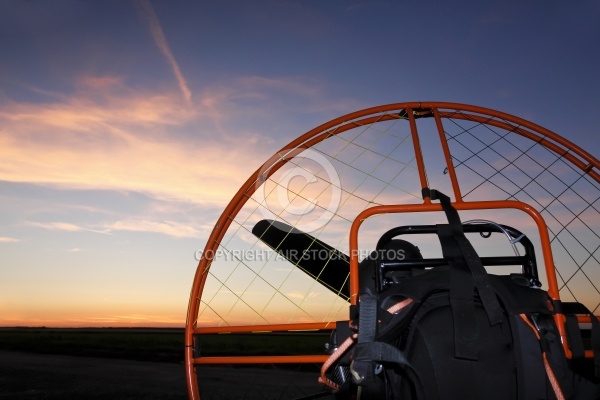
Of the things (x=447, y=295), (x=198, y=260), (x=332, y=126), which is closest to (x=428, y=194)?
(x=332, y=126)

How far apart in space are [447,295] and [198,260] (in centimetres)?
238

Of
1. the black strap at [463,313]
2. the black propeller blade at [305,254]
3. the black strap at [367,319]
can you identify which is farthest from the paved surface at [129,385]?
the black strap at [463,313]

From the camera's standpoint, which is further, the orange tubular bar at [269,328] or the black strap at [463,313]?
the orange tubular bar at [269,328]

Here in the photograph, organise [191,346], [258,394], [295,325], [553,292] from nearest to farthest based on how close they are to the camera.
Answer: [553,292] < [295,325] < [191,346] < [258,394]

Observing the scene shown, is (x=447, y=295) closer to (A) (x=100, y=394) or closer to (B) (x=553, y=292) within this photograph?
(B) (x=553, y=292)

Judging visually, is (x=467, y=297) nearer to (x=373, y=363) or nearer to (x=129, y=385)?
(x=373, y=363)

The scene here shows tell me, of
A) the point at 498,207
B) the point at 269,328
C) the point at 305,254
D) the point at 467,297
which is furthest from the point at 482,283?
the point at 305,254

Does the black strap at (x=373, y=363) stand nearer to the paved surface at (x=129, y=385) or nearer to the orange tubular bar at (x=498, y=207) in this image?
the orange tubular bar at (x=498, y=207)

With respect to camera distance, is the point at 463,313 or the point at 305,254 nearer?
the point at 463,313

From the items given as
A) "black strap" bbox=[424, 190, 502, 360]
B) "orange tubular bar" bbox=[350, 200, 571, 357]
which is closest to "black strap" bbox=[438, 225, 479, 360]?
"black strap" bbox=[424, 190, 502, 360]

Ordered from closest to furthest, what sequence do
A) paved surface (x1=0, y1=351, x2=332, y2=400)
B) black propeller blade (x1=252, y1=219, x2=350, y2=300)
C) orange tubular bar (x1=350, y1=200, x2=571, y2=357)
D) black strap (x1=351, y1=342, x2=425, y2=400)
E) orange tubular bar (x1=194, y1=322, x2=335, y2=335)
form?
black strap (x1=351, y1=342, x2=425, y2=400) → orange tubular bar (x1=350, y1=200, x2=571, y2=357) → orange tubular bar (x1=194, y1=322, x2=335, y2=335) → black propeller blade (x1=252, y1=219, x2=350, y2=300) → paved surface (x1=0, y1=351, x2=332, y2=400)

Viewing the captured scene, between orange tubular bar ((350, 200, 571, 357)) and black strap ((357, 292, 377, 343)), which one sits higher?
orange tubular bar ((350, 200, 571, 357))

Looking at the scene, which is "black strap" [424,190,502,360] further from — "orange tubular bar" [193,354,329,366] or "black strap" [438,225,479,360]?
"orange tubular bar" [193,354,329,366]

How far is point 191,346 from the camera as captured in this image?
352 centimetres
